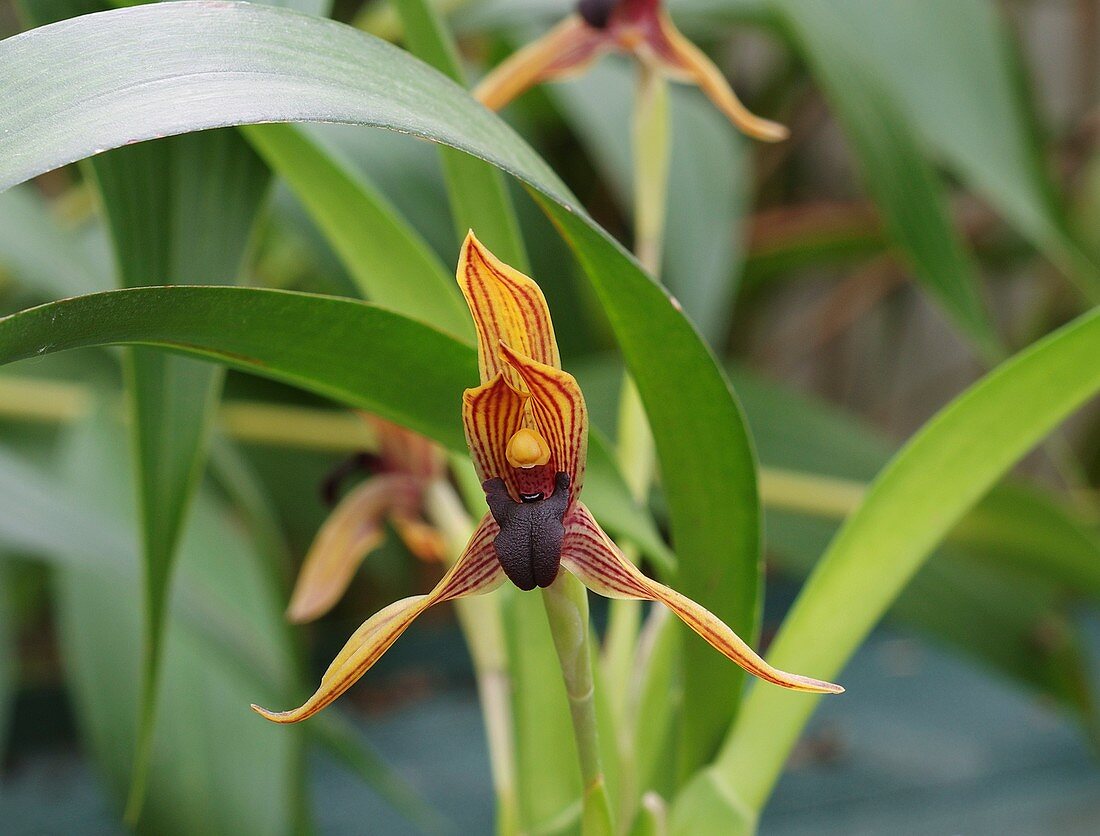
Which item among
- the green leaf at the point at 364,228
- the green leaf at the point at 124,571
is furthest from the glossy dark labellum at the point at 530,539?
the green leaf at the point at 124,571

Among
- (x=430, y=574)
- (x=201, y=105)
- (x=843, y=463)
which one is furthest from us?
(x=430, y=574)

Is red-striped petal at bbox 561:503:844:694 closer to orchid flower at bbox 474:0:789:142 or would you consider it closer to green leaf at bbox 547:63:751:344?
orchid flower at bbox 474:0:789:142

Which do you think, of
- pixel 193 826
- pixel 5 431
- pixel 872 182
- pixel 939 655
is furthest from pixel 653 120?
pixel 939 655

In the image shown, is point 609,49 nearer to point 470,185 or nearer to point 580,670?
point 470,185

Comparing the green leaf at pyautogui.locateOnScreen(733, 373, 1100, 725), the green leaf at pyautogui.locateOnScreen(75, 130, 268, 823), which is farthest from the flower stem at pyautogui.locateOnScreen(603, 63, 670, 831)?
the green leaf at pyautogui.locateOnScreen(733, 373, 1100, 725)

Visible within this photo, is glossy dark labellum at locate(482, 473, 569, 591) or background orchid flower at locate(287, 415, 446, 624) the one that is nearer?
glossy dark labellum at locate(482, 473, 569, 591)

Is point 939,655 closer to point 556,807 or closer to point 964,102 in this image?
point 964,102

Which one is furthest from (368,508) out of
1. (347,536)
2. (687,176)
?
(687,176)
